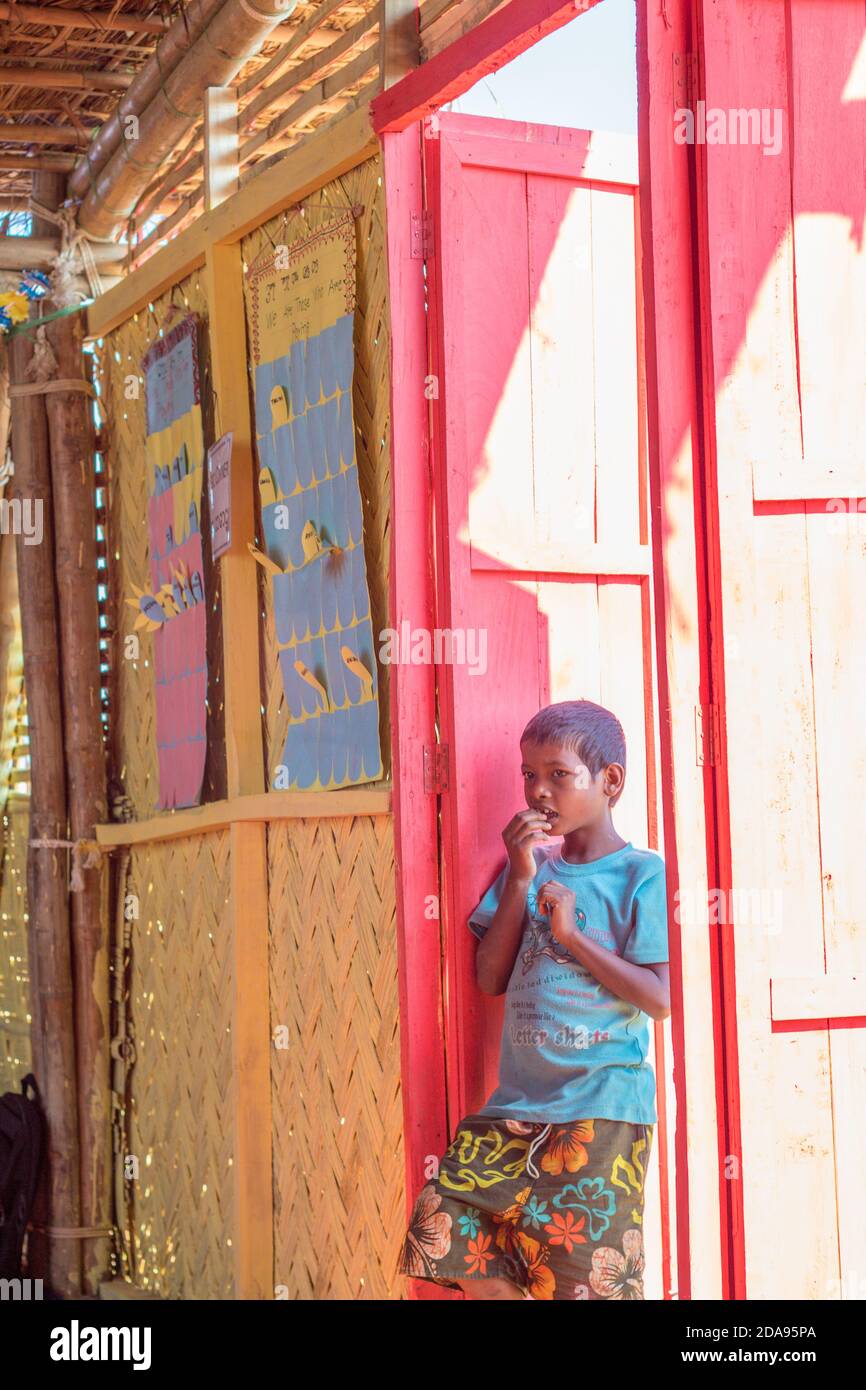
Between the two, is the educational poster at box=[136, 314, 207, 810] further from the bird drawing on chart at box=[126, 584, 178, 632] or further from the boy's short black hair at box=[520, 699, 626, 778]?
the boy's short black hair at box=[520, 699, 626, 778]

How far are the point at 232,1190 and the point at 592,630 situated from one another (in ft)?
6.88

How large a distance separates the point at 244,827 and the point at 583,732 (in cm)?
147

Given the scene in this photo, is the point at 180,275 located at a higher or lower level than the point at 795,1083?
higher

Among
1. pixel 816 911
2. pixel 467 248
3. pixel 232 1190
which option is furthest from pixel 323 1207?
pixel 467 248

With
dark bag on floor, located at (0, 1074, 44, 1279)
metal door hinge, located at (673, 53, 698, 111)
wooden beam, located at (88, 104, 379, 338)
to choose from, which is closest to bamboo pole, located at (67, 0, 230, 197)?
wooden beam, located at (88, 104, 379, 338)

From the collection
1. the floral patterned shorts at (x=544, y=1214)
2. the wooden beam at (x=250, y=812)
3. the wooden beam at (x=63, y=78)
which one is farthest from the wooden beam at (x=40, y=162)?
the floral patterned shorts at (x=544, y=1214)

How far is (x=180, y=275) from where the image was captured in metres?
5.76

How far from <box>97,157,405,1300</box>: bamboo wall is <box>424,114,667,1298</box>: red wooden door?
0.79 ft

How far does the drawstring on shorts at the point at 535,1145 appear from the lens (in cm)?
390

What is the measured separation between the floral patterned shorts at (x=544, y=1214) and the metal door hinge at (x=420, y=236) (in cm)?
213

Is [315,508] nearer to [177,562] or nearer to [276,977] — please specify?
[177,562]

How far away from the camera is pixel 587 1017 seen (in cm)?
398
